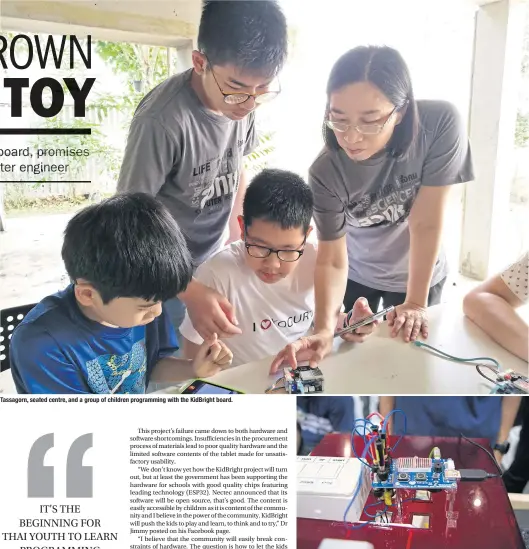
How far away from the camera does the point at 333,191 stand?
1.06 m

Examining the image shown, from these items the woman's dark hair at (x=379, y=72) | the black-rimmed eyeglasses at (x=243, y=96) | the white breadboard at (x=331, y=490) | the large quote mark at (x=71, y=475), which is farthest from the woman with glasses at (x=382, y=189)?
the large quote mark at (x=71, y=475)

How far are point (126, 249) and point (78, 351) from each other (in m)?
0.20

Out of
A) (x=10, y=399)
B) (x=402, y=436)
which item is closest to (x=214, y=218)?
(x=10, y=399)

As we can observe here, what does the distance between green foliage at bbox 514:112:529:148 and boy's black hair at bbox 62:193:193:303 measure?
652mm

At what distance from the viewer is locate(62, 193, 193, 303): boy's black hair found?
3.19ft

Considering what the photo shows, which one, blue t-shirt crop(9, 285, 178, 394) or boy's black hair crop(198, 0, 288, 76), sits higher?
boy's black hair crop(198, 0, 288, 76)

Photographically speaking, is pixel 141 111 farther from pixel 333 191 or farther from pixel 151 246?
pixel 333 191

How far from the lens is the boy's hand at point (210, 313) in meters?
1.06

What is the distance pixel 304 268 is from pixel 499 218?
1.27 ft

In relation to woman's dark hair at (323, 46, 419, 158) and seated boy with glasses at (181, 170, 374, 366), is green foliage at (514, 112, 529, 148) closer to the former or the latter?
woman's dark hair at (323, 46, 419, 158)

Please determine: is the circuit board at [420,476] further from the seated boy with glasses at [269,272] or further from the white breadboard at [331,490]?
the seated boy with glasses at [269,272]

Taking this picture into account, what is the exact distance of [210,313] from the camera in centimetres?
107

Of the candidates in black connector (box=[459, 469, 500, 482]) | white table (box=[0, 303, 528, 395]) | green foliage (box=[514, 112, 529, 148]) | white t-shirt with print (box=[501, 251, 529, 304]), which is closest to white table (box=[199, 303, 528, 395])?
white table (box=[0, 303, 528, 395])

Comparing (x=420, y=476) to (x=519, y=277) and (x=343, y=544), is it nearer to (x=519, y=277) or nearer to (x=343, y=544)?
(x=343, y=544)
